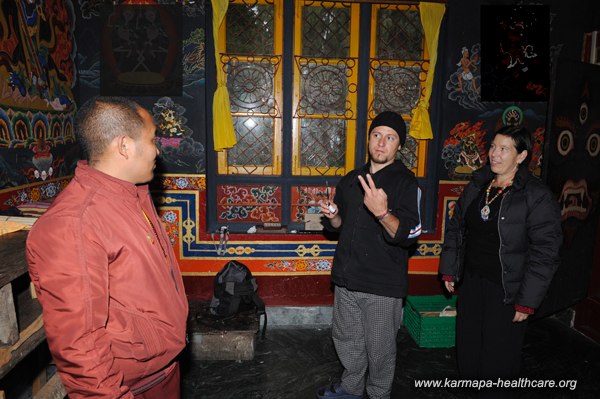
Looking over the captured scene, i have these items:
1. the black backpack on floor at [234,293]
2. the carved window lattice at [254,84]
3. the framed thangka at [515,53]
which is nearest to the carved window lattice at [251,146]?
the carved window lattice at [254,84]

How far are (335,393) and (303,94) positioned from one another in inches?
114

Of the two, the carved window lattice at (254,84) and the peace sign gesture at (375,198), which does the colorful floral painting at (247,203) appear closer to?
the carved window lattice at (254,84)

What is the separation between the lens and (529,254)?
2521mm

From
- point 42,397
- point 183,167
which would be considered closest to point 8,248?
point 42,397

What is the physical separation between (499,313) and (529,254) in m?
0.44

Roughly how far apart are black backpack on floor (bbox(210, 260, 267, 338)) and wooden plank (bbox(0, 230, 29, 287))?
2.07 meters

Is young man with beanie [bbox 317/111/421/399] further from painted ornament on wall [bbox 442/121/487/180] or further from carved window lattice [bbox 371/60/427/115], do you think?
painted ornament on wall [bbox 442/121/487/180]

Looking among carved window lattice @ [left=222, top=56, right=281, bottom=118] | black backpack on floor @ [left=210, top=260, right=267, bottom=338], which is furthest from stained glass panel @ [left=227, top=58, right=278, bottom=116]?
black backpack on floor @ [left=210, top=260, right=267, bottom=338]

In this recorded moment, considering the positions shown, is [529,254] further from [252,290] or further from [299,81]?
[299,81]

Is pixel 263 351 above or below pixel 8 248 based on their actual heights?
below

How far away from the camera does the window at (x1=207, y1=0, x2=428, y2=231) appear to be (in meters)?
4.07

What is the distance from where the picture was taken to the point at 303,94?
A: 419cm

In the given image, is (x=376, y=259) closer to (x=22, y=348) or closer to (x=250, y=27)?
(x=22, y=348)

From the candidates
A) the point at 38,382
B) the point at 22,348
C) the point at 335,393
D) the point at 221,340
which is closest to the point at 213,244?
the point at 221,340
